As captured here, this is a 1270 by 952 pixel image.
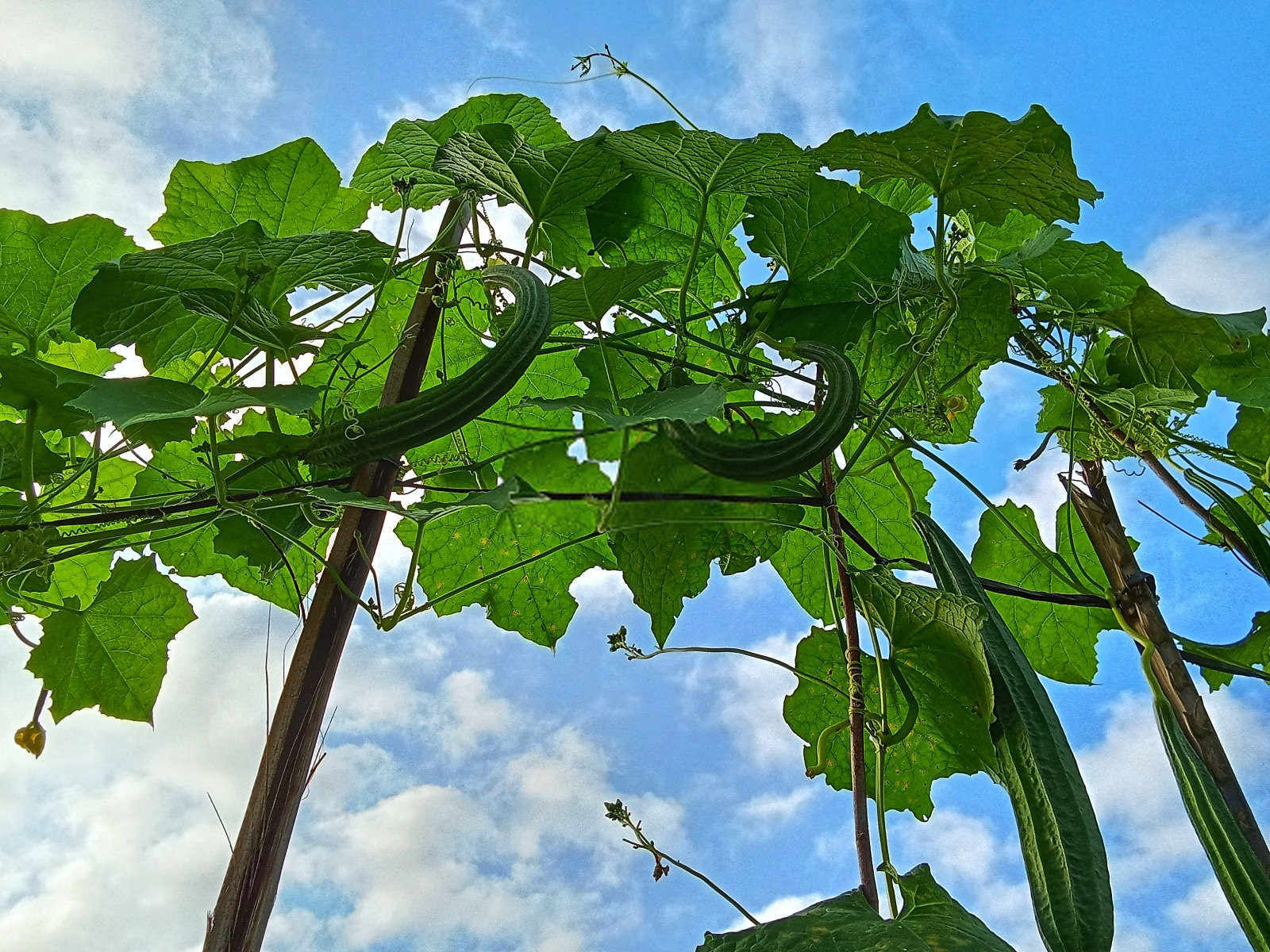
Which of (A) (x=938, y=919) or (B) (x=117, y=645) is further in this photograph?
(B) (x=117, y=645)

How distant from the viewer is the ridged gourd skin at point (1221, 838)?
2.46 ft

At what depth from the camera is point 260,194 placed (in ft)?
2.96

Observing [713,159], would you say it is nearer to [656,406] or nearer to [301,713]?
[656,406]

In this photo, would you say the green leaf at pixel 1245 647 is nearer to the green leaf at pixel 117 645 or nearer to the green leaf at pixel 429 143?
the green leaf at pixel 429 143

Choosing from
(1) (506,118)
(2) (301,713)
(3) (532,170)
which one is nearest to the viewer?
(2) (301,713)

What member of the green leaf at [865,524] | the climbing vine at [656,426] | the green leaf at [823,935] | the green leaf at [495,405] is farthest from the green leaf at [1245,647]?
the green leaf at [495,405]

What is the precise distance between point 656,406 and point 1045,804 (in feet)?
1.36

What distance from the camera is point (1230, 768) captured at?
0.88 metres

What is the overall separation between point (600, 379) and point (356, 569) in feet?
1.14

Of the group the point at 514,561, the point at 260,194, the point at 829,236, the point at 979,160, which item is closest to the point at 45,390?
the point at 260,194

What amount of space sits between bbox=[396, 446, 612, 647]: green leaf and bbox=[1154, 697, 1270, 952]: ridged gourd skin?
58 cm

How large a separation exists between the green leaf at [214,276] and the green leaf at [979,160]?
401 millimetres

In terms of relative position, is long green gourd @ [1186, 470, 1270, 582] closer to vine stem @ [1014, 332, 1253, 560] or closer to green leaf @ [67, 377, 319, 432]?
vine stem @ [1014, 332, 1253, 560]

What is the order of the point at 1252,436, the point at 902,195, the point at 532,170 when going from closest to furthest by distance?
the point at 532,170 → the point at 902,195 → the point at 1252,436
